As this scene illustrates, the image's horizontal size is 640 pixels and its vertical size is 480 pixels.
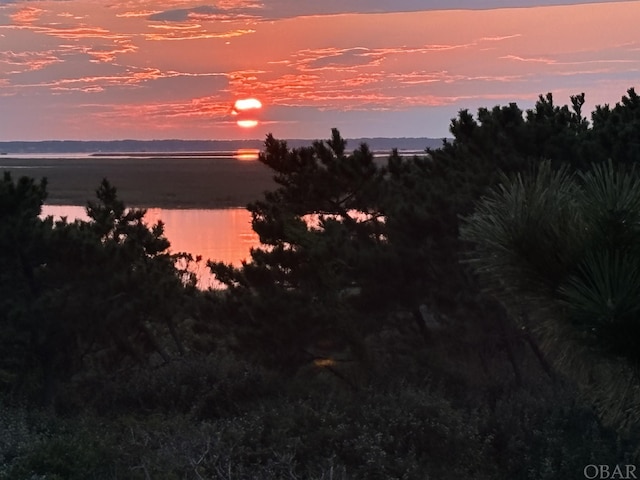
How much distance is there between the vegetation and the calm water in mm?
9550

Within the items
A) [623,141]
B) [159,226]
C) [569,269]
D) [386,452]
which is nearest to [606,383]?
[569,269]

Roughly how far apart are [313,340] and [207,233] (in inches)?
1177

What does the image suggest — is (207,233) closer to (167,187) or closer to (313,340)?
(313,340)

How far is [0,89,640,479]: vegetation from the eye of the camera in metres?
10.9

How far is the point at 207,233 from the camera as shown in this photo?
144ft

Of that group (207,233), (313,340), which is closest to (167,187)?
(207,233)

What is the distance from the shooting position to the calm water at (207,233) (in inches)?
1313

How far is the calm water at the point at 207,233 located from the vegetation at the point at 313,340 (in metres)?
9.55

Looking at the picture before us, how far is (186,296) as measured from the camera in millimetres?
15555

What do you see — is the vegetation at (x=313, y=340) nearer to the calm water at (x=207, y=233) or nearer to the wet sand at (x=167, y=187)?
A: the calm water at (x=207, y=233)

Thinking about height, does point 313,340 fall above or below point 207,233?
above

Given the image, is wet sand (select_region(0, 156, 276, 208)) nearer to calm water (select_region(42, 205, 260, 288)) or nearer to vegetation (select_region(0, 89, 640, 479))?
calm water (select_region(42, 205, 260, 288))

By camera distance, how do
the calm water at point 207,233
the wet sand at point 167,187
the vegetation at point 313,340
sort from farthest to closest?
the wet sand at point 167,187
the calm water at point 207,233
the vegetation at point 313,340

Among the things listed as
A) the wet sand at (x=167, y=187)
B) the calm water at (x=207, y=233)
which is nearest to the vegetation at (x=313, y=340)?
the calm water at (x=207, y=233)
